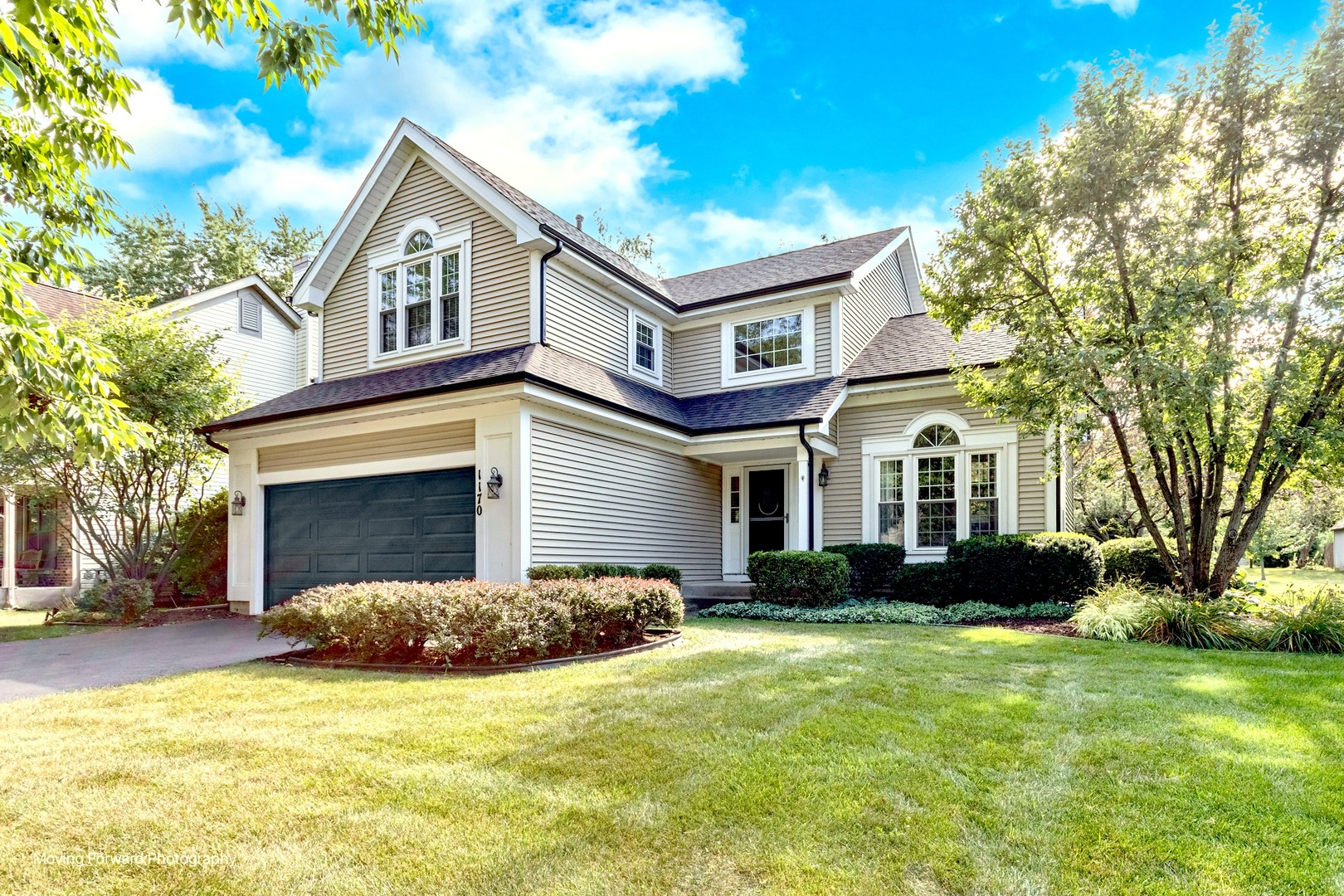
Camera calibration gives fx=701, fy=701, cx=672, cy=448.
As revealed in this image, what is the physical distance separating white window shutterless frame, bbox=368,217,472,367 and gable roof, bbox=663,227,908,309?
14.8 feet

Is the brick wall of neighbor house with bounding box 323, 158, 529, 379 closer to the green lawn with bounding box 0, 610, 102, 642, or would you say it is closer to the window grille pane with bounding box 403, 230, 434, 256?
the window grille pane with bounding box 403, 230, 434, 256

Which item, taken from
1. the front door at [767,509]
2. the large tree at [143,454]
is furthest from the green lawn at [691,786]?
the front door at [767,509]

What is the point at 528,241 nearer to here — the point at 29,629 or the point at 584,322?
the point at 584,322

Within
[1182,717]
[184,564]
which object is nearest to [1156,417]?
[1182,717]

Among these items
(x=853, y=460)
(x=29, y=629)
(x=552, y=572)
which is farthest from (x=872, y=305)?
(x=29, y=629)

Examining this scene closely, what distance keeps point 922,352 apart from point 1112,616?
6.40 meters

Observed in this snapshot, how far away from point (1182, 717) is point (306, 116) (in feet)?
56.4

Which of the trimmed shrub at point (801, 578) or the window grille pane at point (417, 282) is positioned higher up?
the window grille pane at point (417, 282)

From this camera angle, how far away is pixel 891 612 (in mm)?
9906

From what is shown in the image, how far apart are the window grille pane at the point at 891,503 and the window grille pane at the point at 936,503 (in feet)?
0.84

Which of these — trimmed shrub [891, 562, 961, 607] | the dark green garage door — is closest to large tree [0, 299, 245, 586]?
the dark green garage door

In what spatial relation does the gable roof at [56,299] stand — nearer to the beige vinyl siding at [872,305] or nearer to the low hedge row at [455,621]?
the low hedge row at [455,621]

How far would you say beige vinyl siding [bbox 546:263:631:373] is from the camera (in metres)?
11.2

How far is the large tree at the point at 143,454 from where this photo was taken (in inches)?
445
